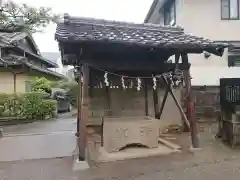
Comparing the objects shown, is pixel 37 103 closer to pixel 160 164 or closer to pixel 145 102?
pixel 145 102

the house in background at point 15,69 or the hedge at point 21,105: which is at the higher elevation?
the house in background at point 15,69

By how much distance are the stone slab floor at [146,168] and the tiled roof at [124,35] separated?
264 centimetres

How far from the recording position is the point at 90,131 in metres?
9.17

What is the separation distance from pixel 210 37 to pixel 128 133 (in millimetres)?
7106

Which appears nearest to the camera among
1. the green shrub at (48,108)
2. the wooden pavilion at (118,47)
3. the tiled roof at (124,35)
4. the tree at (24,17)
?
the tiled roof at (124,35)

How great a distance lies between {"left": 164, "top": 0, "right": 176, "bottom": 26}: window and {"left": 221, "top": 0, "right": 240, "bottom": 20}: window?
2.27m

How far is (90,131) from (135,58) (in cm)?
315

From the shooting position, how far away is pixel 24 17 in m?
21.7

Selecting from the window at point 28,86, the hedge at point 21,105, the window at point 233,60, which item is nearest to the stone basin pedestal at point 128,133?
the window at point 233,60

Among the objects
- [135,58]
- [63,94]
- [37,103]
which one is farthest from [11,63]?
[135,58]

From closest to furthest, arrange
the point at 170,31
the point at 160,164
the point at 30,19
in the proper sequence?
1. the point at 160,164
2. the point at 170,31
3. the point at 30,19

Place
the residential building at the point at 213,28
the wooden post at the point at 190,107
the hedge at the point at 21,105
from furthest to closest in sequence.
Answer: the hedge at the point at 21,105
the residential building at the point at 213,28
the wooden post at the point at 190,107

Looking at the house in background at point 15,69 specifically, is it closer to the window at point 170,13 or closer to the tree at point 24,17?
the tree at point 24,17

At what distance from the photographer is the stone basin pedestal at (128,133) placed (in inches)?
264
